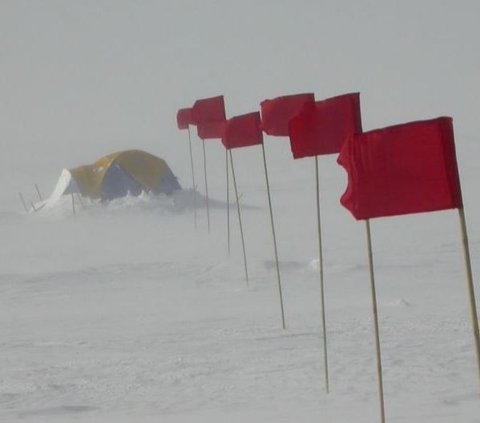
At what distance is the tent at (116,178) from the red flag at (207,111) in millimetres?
6808

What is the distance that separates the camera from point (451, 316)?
1433 centimetres

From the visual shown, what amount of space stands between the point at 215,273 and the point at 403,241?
5812mm

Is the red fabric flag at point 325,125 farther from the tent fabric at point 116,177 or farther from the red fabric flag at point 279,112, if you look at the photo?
the tent fabric at point 116,177

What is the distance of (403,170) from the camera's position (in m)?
8.14

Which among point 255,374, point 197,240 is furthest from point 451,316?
point 197,240

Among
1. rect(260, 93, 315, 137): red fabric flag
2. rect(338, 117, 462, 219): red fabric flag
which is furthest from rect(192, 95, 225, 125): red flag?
rect(338, 117, 462, 219): red fabric flag

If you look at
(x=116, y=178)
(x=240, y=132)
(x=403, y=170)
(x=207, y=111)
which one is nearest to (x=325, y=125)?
(x=403, y=170)

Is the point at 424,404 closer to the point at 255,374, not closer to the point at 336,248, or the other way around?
the point at 255,374

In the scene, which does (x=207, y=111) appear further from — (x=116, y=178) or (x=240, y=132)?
(x=116, y=178)

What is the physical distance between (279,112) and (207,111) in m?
9.21

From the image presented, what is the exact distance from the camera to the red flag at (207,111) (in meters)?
24.0

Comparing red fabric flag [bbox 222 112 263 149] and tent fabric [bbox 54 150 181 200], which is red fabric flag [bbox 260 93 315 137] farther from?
tent fabric [bbox 54 150 181 200]

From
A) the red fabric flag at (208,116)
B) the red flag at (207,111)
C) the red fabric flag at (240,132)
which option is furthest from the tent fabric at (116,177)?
the red fabric flag at (240,132)

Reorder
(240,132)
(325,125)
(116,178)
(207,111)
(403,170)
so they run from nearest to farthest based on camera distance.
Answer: (403,170) < (325,125) < (240,132) < (207,111) < (116,178)
